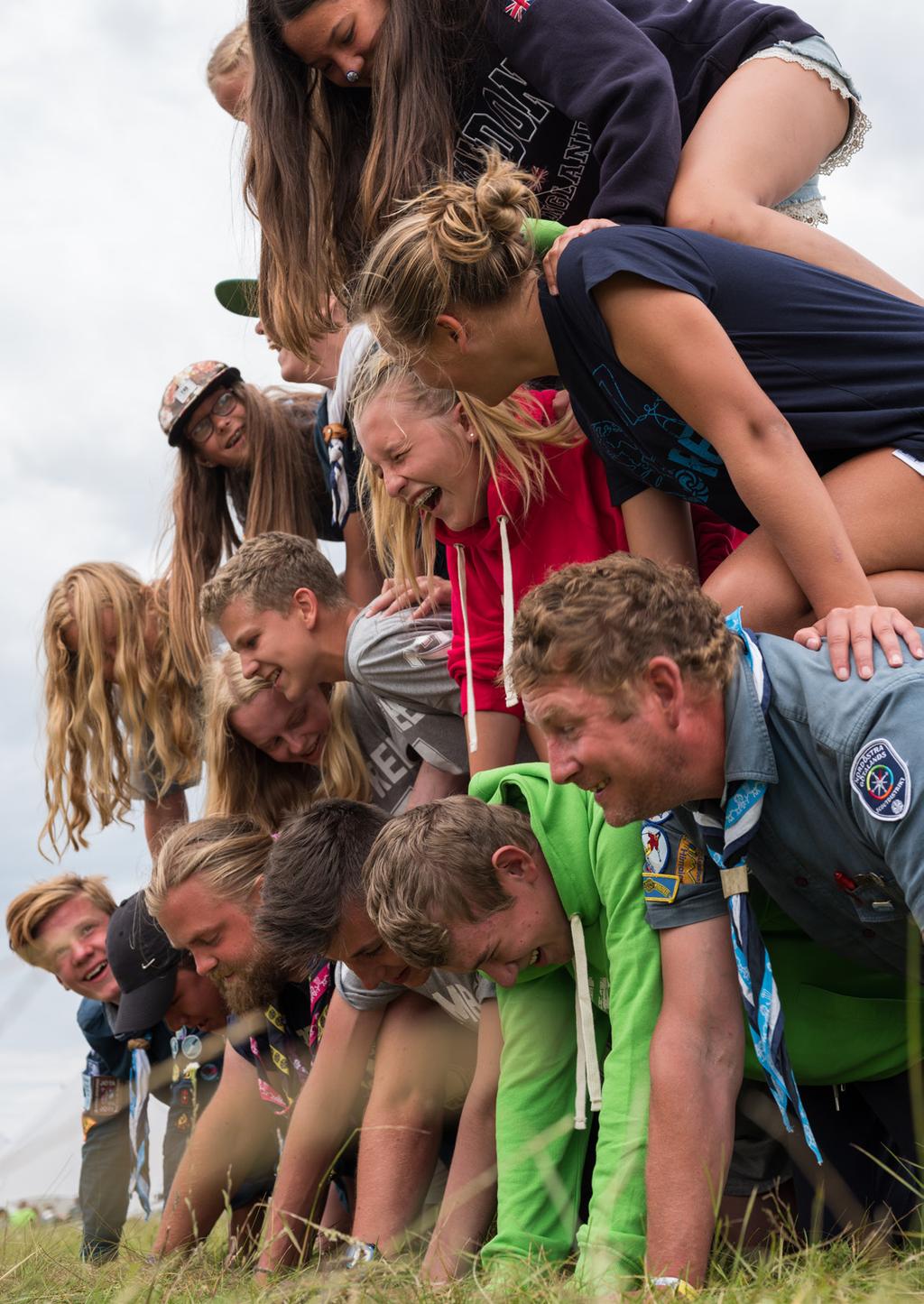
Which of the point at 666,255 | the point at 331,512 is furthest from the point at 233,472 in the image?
→ the point at 666,255

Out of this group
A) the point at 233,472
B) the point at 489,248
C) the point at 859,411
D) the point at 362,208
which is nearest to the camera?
the point at 859,411

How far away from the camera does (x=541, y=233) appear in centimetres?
297

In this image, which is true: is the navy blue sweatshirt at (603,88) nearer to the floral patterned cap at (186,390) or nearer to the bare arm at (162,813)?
the floral patterned cap at (186,390)

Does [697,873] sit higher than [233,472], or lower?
lower

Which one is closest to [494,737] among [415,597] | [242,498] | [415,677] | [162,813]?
[415,677]

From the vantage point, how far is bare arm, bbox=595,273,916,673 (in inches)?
97.1

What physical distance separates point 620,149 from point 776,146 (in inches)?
12.7

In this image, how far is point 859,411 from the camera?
2.64 meters

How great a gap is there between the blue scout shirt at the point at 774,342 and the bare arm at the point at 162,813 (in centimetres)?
299

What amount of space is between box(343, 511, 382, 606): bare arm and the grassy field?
6.80 feet

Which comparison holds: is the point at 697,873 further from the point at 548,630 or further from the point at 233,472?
the point at 233,472

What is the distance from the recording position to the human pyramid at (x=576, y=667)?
2.45m

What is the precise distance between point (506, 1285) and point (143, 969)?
2915 mm

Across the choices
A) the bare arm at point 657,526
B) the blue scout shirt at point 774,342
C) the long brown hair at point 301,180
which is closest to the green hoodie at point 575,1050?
the bare arm at point 657,526
